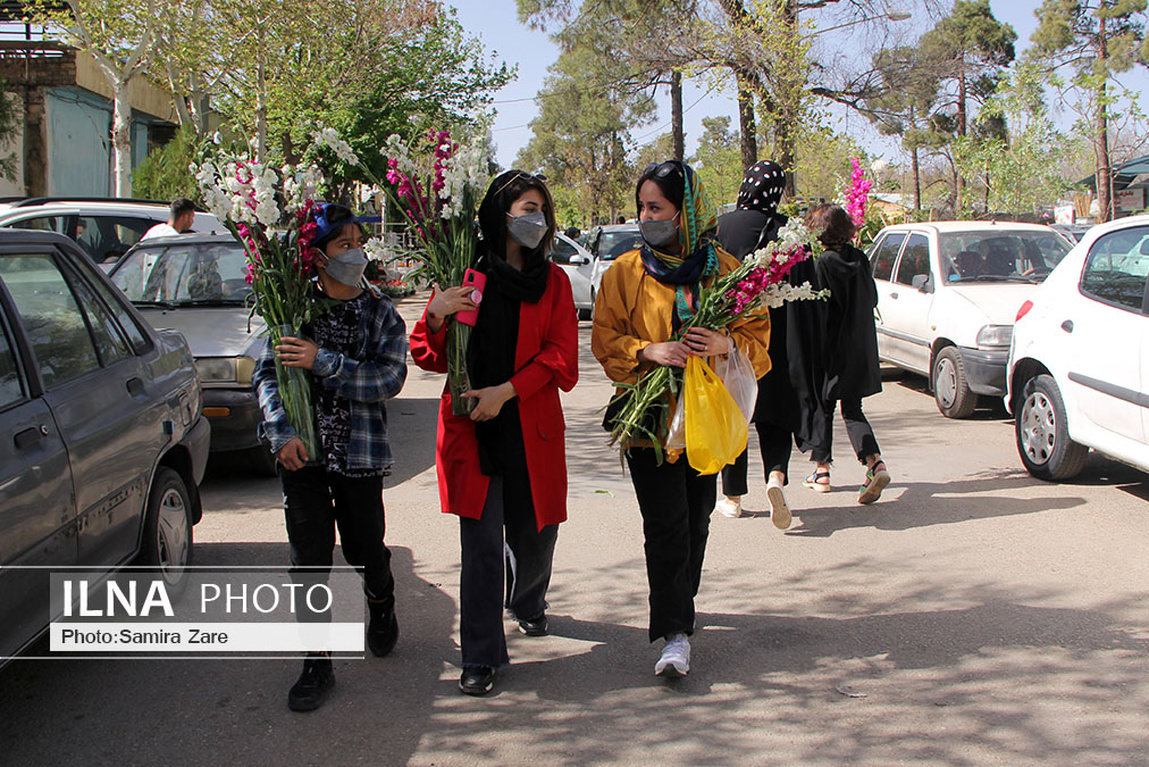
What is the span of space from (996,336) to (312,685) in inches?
292

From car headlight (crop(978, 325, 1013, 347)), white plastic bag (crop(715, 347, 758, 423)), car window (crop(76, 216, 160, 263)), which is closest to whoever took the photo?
white plastic bag (crop(715, 347, 758, 423))

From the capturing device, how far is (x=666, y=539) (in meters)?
4.16

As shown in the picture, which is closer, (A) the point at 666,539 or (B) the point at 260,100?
(A) the point at 666,539

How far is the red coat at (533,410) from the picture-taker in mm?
3971

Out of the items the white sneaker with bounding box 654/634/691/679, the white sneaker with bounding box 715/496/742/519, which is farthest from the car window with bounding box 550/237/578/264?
the white sneaker with bounding box 654/634/691/679

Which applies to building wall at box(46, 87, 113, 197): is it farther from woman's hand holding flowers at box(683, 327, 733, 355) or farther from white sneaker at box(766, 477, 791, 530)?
woman's hand holding flowers at box(683, 327, 733, 355)

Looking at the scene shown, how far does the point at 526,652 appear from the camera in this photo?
14.6 feet

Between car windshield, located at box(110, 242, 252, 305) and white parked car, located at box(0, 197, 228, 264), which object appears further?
white parked car, located at box(0, 197, 228, 264)

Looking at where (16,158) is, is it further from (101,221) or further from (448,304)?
(448,304)

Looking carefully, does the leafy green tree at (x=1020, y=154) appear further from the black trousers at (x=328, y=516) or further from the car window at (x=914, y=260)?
the black trousers at (x=328, y=516)

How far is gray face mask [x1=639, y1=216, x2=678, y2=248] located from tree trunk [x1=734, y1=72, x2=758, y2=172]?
16.3 meters

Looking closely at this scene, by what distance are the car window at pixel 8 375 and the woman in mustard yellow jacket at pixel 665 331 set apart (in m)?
2.07

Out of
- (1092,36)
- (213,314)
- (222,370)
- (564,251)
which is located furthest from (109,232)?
(1092,36)

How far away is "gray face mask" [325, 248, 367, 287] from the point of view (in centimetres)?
393
